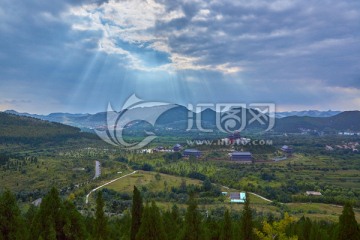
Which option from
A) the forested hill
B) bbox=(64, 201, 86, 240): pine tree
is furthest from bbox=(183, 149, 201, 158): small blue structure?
bbox=(64, 201, 86, 240): pine tree

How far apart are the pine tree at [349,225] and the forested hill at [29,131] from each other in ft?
365

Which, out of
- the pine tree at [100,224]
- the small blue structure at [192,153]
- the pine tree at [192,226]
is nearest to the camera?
the pine tree at [100,224]

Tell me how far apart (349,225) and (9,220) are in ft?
51.6

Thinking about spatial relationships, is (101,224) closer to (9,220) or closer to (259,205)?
(9,220)

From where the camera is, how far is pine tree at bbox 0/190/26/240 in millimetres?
13695

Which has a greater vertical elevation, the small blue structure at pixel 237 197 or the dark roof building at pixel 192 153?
the dark roof building at pixel 192 153

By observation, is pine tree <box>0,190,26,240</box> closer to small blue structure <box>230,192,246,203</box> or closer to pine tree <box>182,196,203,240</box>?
pine tree <box>182,196,203,240</box>

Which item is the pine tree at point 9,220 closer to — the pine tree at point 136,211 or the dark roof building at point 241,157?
the pine tree at point 136,211

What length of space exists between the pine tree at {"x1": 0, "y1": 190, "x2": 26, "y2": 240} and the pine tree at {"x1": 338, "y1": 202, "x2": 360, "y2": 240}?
14.8 metres

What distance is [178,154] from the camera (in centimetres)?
9562

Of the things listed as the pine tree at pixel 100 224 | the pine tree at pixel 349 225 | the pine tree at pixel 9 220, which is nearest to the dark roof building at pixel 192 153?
the pine tree at pixel 100 224

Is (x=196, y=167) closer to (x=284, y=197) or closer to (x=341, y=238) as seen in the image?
(x=284, y=197)

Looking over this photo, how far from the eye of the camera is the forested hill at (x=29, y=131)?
111 meters

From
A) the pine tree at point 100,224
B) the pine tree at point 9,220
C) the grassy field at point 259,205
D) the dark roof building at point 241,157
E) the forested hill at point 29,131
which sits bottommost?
the grassy field at point 259,205
